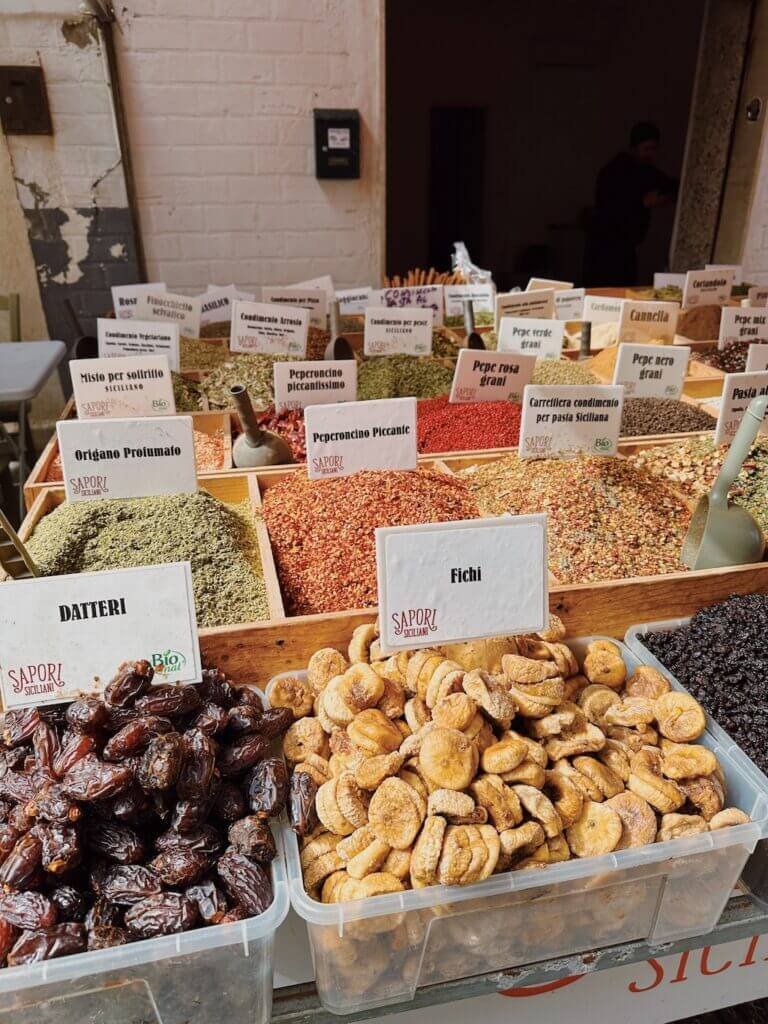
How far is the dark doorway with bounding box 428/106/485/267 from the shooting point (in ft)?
24.5

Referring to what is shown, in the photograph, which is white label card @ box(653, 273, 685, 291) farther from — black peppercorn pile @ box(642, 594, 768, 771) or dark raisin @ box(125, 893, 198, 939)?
dark raisin @ box(125, 893, 198, 939)

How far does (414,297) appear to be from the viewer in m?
3.32

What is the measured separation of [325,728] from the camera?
1.08m

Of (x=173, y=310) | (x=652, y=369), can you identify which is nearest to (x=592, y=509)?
(x=652, y=369)

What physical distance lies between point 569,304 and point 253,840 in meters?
3.07

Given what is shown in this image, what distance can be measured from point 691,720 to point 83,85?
424cm

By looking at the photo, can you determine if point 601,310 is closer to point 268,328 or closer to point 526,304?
point 526,304

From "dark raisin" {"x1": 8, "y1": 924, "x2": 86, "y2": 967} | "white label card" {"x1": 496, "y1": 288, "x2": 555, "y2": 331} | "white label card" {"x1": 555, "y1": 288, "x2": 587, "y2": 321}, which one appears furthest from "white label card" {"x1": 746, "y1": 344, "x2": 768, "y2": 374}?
"dark raisin" {"x1": 8, "y1": 924, "x2": 86, "y2": 967}

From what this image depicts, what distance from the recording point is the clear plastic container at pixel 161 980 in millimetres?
800

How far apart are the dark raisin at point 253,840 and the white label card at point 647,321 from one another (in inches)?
101

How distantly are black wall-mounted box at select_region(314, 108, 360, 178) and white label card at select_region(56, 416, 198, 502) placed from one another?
3.13 meters

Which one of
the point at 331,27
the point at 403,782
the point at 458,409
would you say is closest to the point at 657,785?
the point at 403,782

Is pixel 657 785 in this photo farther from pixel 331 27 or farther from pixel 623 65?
pixel 623 65

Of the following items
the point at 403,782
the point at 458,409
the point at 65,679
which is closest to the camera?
the point at 403,782
